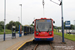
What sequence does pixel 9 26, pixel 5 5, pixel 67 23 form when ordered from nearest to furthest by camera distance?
pixel 5 5, pixel 67 23, pixel 9 26

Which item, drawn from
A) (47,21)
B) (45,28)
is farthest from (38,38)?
(47,21)

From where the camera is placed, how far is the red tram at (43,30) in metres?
12.9

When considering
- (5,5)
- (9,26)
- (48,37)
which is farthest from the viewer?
(9,26)

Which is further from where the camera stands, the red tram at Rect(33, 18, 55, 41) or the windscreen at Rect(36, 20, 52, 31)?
the windscreen at Rect(36, 20, 52, 31)

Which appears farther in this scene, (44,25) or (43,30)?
(44,25)

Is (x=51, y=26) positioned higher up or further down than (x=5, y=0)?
further down

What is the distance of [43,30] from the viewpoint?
13.1 metres

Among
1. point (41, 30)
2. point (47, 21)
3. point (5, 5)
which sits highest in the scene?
point (5, 5)

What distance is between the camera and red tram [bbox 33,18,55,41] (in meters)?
12.9

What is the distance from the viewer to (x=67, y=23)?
1017 inches

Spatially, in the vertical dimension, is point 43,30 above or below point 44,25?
below

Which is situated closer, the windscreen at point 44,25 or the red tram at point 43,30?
the red tram at point 43,30

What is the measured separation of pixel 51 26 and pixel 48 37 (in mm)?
1329

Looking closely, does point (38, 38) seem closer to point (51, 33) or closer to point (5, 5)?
point (51, 33)
